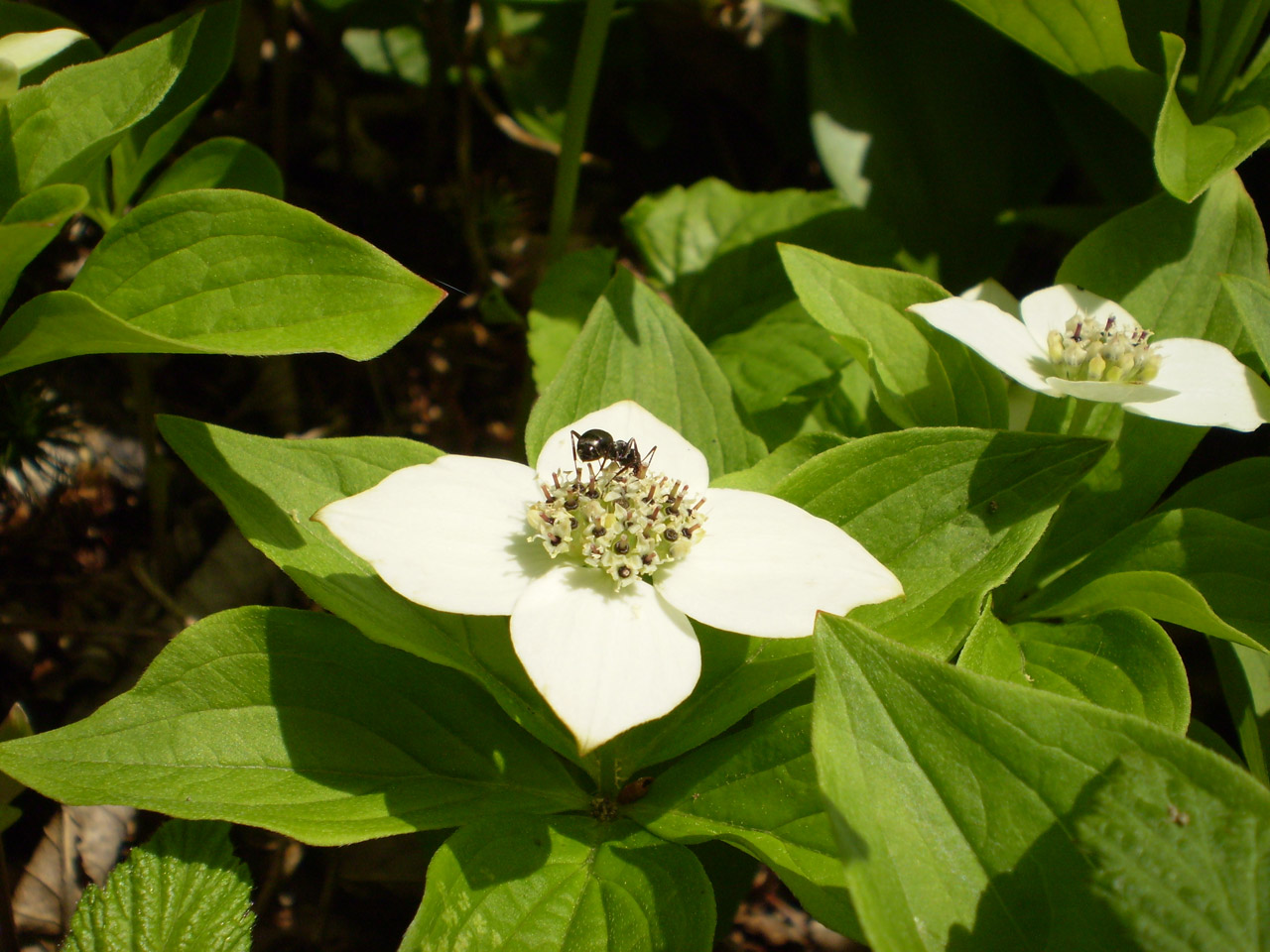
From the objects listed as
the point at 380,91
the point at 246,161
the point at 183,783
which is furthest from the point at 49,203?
the point at 380,91

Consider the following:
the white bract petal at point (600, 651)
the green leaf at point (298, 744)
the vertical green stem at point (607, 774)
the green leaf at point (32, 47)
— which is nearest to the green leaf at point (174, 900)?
the green leaf at point (298, 744)

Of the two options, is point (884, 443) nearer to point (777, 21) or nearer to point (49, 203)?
point (49, 203)

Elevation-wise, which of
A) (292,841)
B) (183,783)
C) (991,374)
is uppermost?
(991,374)

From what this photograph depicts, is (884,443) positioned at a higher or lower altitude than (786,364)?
higher

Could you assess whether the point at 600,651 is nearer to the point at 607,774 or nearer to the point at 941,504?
the point at 607,774

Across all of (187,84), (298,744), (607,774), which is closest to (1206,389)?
(607,774)

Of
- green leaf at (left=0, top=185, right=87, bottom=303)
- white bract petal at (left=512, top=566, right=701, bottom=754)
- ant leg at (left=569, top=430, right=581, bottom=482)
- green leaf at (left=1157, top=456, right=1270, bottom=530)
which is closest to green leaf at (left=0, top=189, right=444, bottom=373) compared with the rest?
green leaf at (left=0, top=185, right=87, bottom=303)

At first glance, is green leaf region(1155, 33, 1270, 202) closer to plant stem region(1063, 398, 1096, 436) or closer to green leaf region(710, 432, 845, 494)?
plant stem region(1063, 398, 1096, 436)
